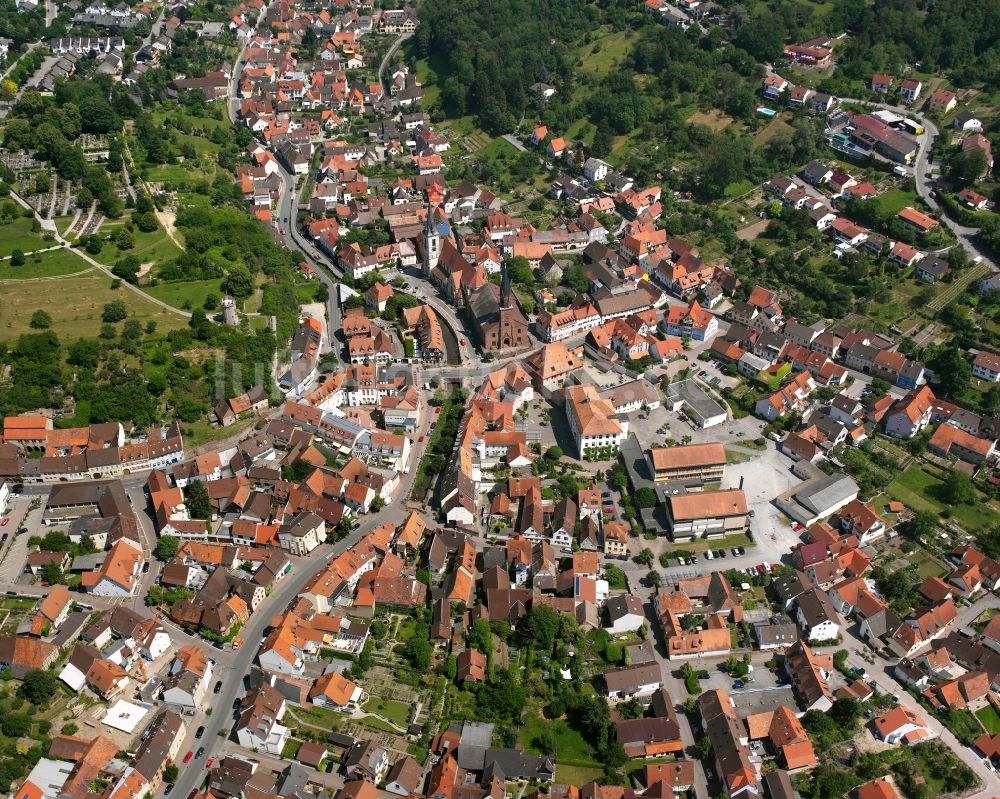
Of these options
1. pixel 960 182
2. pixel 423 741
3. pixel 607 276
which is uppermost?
pixel 960 182

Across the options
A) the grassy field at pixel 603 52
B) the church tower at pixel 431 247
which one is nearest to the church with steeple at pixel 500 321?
the church tower at pixel 431 247

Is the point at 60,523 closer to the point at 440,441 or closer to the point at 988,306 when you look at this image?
the point at 440,441

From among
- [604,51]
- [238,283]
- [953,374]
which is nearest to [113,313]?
[238,283]

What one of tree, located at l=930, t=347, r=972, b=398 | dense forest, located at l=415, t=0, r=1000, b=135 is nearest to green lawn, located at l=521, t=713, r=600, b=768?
tree, located at l=930, t=347, r=972, b=398

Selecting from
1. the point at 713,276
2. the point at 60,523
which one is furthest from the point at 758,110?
the point at 60,523

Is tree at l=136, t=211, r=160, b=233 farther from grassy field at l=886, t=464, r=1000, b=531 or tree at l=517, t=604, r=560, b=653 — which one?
grassy field at l=886, t=464, r=1000, b=531

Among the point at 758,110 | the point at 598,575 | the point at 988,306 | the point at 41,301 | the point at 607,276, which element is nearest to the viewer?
the point at 598,575
